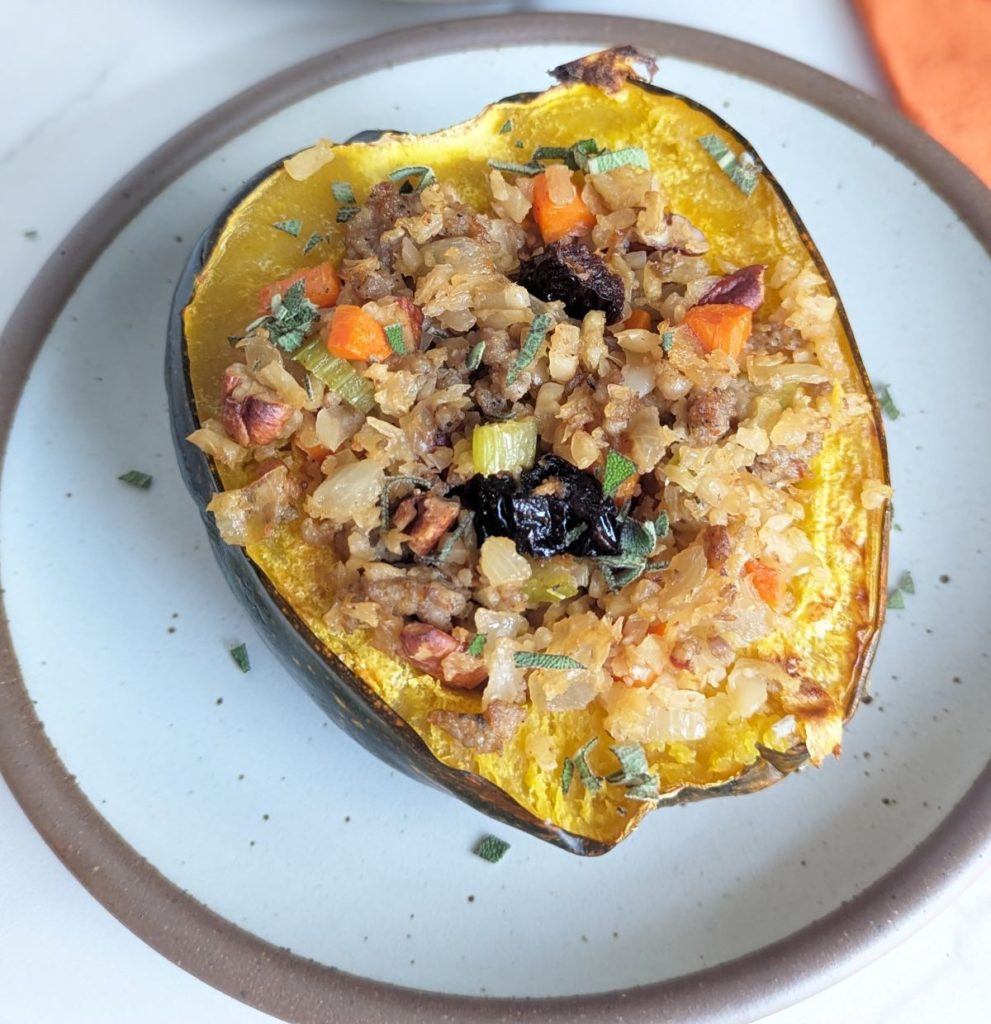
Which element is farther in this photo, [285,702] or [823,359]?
[285,702]

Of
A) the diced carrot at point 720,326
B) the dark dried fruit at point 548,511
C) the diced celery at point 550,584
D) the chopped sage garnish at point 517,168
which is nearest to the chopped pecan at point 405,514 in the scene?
the dark dried fruit at point 548,511

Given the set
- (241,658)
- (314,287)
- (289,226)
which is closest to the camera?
(314,287)

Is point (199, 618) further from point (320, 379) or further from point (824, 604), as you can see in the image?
point (824, 604)

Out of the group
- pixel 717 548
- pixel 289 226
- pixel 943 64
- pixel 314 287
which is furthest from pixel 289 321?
pixel 943 64

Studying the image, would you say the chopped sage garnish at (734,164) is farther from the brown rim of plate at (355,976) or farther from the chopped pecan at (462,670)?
the brown rim of plate at (355,976)

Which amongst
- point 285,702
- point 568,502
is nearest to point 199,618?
point 285,702

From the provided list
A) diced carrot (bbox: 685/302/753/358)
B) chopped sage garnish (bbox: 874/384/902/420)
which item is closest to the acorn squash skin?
diced carrot (bbox: 685/302/753/358)

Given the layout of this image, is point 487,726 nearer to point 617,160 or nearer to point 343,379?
point 343,379
